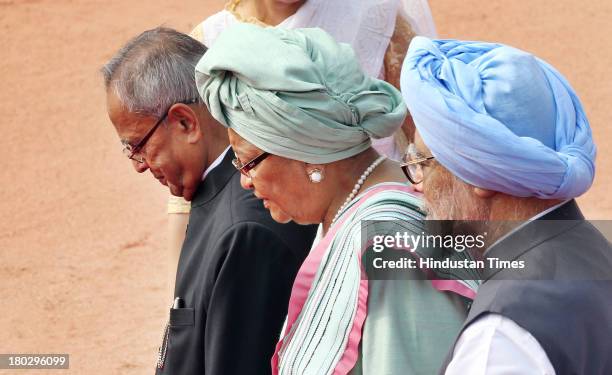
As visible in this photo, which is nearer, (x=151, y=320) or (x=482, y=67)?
(x=482, y=67)

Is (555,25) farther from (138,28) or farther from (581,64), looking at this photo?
(138,28)

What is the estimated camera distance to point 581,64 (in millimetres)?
9227

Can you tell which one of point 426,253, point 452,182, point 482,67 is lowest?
point 426,253

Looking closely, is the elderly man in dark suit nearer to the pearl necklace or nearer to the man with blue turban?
the pearl necklace

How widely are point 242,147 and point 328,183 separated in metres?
0.27

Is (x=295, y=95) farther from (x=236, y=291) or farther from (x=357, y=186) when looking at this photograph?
(x=236, y=291)

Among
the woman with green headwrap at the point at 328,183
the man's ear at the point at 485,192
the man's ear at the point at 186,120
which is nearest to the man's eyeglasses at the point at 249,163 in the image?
the woman with green headwrap at the point at 328,183

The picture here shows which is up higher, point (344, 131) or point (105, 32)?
point (344, 131)

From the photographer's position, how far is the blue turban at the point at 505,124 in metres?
2.46

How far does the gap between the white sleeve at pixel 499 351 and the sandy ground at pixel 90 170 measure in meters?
4.14

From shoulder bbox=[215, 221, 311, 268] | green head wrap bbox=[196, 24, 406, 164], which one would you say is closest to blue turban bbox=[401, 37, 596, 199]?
green head wrap bbox=[196, 24, 406, 164]

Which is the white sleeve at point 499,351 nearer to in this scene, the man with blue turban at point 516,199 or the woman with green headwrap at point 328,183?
the man with blue turban at point 516,199

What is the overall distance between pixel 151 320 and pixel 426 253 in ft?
14.3

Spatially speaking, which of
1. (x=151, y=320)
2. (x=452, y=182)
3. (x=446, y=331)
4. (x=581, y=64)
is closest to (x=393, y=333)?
(x=446, y=331)
